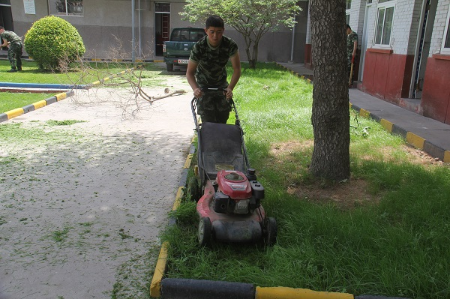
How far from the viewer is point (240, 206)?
3.42 m

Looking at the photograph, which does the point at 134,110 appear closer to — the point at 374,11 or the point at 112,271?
the point at 112,271

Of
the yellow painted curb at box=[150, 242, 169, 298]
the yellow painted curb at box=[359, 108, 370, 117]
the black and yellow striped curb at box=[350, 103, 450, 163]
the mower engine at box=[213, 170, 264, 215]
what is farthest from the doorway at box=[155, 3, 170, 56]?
the yellow painted curb at box=[150, 242, 169, 298]

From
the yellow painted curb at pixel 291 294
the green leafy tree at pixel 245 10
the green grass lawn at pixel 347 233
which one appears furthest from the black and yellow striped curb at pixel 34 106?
the yellow painted curb at pixel 291 294

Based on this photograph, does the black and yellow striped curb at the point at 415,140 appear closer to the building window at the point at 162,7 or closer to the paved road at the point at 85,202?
the paved road at the point at 85,202

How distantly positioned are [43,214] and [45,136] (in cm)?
338

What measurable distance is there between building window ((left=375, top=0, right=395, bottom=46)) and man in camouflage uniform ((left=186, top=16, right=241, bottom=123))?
7.57 m

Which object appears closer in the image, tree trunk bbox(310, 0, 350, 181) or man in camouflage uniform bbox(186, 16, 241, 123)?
man in camouflage uniform bbox(186, 16, 241, 123)

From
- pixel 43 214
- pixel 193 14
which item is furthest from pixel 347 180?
pixel 193 14

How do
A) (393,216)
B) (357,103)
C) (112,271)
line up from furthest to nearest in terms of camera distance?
1. (357,103)
2. (393,216)
3. (112,271)

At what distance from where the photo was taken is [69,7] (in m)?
23.3

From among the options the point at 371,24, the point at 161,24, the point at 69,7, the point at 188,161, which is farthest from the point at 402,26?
the point at 69,7

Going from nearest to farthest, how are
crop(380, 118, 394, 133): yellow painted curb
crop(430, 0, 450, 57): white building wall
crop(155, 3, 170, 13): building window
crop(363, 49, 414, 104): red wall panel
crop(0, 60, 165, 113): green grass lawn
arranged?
1. crop(380, 118, 394, 133): yellow painted curb
2. crop(430, 0, 450, 57): white building wall
3. crop(363, 49, 414, 104): red wall panel
4. crop(0, 60, 165, 113): green grass lawn
5. crop(155, 3, 170, 13): building window

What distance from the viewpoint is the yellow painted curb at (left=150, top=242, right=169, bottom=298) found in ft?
9.60

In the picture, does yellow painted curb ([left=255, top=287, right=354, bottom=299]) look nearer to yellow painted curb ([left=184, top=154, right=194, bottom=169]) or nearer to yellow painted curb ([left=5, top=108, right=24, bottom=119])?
yellow painted curb ([left=184, top=154, right=194, bottom=169])
